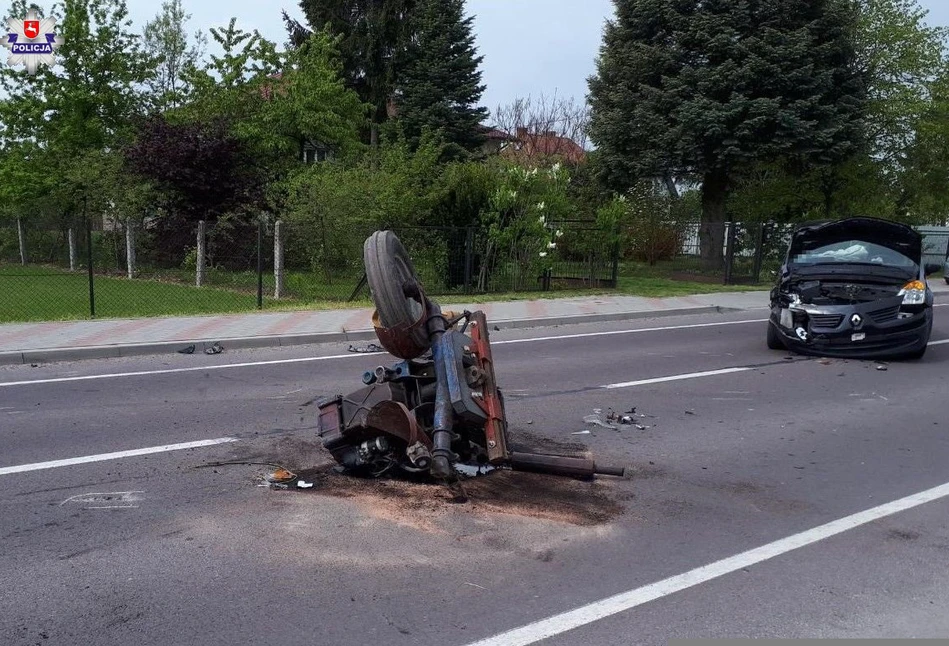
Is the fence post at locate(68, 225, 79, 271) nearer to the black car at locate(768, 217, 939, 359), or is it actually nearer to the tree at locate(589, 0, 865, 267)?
the tree at locate(589, 0, 865, 267)

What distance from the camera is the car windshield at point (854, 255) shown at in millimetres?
11109

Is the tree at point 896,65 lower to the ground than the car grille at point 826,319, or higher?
higher

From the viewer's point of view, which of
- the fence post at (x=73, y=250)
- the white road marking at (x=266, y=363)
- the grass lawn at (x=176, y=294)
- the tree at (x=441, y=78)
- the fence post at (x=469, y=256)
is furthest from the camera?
the tree at (x=441, y=78)

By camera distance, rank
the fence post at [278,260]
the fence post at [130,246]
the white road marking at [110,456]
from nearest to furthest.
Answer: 1. the white road marking at [110,456]
2. the fence post at [278,260]
3. the fence post at [130,246]

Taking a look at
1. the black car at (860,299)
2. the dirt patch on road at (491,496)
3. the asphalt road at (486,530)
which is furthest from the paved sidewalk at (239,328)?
the dirt patch on road at (491,496)

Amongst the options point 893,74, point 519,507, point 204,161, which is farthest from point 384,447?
point 893,74

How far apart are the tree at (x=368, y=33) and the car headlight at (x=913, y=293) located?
25470mm

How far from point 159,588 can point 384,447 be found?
1.74 metres

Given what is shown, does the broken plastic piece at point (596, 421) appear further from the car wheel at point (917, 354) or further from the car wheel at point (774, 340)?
the car wheel at point (917, 354)

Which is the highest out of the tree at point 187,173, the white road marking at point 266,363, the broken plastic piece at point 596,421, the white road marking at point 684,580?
the tree at point 187,173

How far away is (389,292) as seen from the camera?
18.1ft

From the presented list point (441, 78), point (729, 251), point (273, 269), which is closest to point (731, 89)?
point (729, 251)

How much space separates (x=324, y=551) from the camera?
4445 millimetres

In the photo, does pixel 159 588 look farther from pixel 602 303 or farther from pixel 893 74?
pixel 893 74
